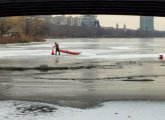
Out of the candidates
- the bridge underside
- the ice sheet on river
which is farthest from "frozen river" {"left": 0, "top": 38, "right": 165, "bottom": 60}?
the ice sheet on river

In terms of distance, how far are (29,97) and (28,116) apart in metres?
4.84

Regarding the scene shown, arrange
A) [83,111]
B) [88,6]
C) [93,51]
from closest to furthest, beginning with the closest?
[83,111] → [88,6] → [93,51]

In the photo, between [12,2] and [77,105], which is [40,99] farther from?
[12,2]

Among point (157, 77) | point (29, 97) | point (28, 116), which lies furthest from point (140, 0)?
point (28, 116)

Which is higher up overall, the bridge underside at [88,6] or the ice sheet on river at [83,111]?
the bridge underside at [88,6]

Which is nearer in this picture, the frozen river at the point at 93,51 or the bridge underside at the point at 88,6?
the bridge underside at the point at 88,6

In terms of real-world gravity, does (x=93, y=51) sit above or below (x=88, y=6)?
below

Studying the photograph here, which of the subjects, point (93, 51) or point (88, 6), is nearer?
point (88, 6)

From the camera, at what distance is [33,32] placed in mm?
148375

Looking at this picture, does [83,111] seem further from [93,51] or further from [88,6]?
[93,51]

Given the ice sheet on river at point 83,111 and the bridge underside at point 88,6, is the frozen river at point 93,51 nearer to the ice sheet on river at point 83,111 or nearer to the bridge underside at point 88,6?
the bridge underside at point 88,6

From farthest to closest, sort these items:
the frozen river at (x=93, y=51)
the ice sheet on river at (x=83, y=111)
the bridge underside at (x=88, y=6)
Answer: the frozen river at (x=93, y=51) < the bridge underside at (x=88, y=6) < the ice sheet on river at (x=83, y=111)

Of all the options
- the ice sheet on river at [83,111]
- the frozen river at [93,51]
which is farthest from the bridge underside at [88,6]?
the frozen river at [93,51]

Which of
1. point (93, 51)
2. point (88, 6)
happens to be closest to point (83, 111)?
point (88, 6)
